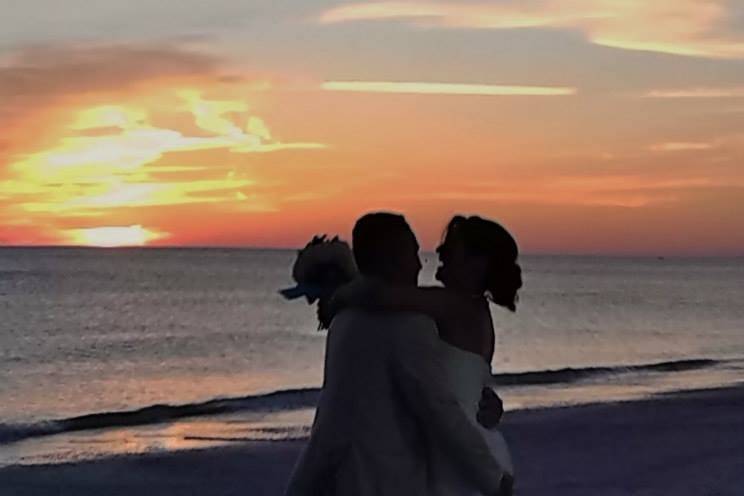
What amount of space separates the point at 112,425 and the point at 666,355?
63.4 feet

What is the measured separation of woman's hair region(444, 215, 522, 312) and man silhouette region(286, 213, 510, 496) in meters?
0.16

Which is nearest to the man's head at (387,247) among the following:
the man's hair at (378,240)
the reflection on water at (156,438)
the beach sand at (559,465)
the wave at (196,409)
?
the man's hair at (378,240)

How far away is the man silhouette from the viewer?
368 cm

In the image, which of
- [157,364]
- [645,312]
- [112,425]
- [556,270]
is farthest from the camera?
[556,270]

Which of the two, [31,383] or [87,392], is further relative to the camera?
[31,383]

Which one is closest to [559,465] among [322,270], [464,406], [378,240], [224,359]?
[322,270]

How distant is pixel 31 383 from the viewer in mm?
27641

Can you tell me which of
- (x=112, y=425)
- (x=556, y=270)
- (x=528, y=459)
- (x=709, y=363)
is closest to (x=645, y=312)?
(x=709, y=363)

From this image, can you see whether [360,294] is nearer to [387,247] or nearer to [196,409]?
[387,247]

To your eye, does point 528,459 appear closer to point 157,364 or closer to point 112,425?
point 112,425

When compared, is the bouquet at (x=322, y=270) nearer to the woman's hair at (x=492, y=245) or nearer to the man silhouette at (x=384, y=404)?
the man silhouette at (x=384, y=404)

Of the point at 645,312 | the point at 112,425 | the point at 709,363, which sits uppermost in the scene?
the point at 112,425

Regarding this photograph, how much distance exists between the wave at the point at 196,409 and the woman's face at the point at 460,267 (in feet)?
40.0

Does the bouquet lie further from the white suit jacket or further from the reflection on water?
the reflection on water
